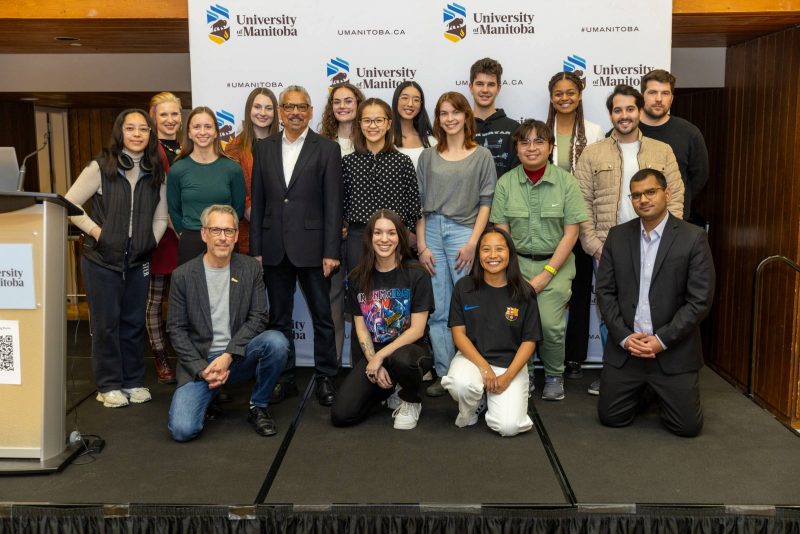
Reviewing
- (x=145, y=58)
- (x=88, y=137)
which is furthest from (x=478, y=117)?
(x=88, y=137)

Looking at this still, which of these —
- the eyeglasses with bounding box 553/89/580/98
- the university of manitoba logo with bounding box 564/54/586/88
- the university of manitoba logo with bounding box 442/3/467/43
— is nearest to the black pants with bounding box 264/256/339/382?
the eyeglasses with bounding box 553/89/580/98

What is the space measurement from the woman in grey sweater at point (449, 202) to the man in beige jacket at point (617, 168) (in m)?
0.55

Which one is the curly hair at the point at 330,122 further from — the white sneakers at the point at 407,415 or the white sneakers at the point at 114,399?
the white sneakers at the point at 114,399

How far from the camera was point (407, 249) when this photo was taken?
3.75 metres

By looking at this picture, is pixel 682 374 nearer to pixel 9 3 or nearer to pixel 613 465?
pixel 613 465

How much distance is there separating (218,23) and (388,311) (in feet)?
7.24

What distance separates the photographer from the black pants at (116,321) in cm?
379

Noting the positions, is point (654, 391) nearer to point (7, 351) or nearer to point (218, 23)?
point (7, 351)

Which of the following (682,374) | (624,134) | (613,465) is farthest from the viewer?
(624,134)

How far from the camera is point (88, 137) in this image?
8.30 m

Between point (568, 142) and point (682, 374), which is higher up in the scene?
point (568, 142)

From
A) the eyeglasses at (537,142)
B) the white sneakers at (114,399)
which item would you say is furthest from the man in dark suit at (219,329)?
the eyeglasses at (537,142)

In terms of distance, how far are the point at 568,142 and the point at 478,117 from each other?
1.76 feet

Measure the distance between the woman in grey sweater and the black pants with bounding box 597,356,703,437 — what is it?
0.91 meters
